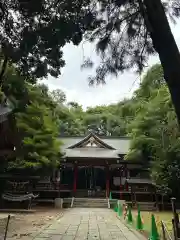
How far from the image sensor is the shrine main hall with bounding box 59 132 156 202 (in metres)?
23.6

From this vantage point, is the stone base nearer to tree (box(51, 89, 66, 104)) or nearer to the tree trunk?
the tree trunk

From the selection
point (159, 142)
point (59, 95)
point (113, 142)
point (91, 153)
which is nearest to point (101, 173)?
point (91, 153)

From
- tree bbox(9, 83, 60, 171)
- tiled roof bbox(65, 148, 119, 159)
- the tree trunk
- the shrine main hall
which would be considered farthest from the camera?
tiled roof bbox(65, 148, 119, 159)

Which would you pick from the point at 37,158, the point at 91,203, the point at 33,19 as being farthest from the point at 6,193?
the point at 33,19

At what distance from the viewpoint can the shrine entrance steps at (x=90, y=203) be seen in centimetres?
2241

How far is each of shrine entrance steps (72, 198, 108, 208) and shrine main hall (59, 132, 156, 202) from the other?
0.99 meters

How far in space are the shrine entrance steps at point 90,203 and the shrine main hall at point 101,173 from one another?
99 cm

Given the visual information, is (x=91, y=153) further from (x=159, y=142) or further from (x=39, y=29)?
(x=39, y=29)

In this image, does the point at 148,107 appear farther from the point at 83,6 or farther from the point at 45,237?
the point at 83,6

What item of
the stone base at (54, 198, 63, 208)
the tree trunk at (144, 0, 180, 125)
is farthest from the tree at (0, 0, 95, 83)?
the stone base at (54, 198, 63, 208)

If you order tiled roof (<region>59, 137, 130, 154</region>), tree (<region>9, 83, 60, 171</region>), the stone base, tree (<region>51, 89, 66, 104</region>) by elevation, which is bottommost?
the stone base

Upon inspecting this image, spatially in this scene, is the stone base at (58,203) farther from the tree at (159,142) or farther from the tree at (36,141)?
the tree at (159,142)

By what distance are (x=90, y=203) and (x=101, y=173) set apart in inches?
271

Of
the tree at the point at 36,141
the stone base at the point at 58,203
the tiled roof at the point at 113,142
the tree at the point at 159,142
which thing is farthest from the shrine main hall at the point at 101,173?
the tree at the point at 36,141
